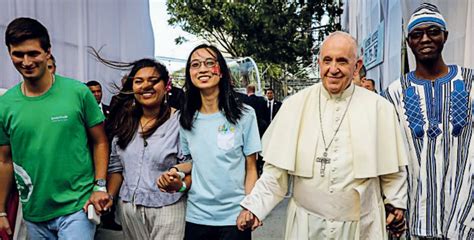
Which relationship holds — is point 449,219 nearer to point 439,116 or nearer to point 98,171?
point 439,116

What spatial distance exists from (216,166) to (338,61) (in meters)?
0.80

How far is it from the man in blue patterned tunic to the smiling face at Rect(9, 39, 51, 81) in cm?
180

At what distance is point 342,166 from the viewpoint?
2309mm

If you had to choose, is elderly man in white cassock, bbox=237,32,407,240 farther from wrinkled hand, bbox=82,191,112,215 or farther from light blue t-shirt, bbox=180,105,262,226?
wrinkled hand, bbox=82,191,112,215

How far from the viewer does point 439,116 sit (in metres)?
2.47

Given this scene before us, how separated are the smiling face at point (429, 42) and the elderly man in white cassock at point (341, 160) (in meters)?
0.38

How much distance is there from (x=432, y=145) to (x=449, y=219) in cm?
37

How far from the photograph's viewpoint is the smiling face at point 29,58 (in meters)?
2.44

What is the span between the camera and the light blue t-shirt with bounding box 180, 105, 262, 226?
2.56 m

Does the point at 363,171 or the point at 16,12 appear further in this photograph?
the point at 16,12

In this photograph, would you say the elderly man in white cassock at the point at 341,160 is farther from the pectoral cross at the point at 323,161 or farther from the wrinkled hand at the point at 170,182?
the wrinkled hand at the point at 170,182

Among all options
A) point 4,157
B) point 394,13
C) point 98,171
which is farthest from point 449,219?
point 394,13

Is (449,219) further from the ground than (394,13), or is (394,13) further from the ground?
(394,13)

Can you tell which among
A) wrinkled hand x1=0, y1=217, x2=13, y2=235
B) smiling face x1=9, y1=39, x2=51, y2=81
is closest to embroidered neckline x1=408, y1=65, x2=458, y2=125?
smiling face x1=9, y1=39, x2=51, y2=81
